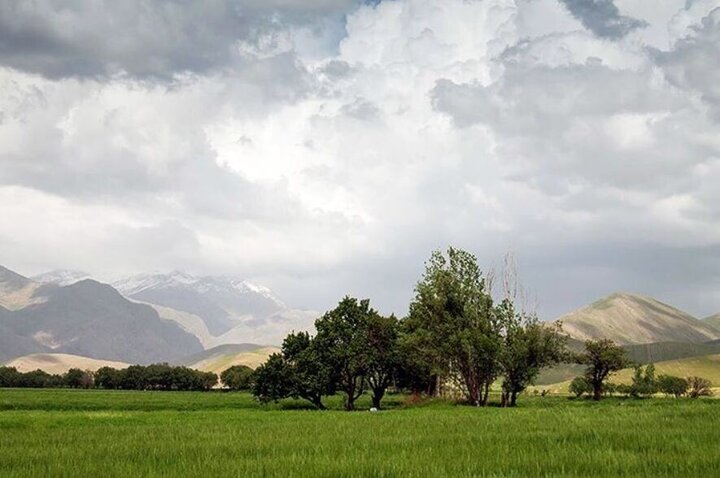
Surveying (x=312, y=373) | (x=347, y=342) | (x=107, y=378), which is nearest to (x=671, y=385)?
(x=347, y=342)

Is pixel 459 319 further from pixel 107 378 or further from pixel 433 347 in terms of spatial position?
pixel 107 378

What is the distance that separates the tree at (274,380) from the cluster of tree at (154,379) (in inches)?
4422

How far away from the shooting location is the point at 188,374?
196000 mm

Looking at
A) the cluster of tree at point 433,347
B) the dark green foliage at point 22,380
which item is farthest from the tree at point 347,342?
the dark green foliage at point 22,380

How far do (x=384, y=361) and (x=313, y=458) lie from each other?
237 ft

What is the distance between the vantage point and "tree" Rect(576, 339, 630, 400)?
106m

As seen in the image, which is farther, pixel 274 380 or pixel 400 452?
pixel 274 380

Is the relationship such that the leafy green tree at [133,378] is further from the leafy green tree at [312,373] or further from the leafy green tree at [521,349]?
the leafy green tree at [521,349]

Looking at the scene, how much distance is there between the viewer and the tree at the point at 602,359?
349 feet

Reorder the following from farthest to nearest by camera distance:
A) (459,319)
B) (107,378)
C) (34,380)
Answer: (107,378), (34,380), (459,319)

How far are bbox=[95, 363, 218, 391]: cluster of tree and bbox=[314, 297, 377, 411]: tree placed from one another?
11754 cm

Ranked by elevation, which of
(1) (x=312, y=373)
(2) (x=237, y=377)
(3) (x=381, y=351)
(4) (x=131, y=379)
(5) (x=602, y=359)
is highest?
(5) (x=602, y=359)

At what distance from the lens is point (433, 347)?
73.1 metres

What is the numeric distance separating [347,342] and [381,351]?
5.25m
